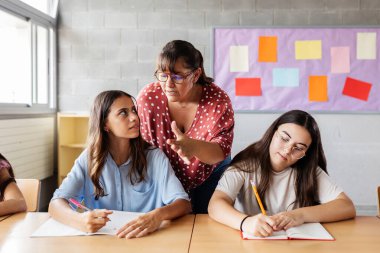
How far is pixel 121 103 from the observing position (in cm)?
174

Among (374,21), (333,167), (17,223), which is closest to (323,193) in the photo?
(17,223)

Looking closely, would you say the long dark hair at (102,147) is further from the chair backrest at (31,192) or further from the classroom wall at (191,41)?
the classroom wall at (191,41)

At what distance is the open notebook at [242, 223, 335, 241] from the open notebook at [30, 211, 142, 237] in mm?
402

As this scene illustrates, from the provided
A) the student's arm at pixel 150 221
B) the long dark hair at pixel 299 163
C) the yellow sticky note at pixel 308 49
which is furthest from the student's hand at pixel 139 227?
the yellow sticky note at pixel 308 49

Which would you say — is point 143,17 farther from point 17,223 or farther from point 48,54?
point 17,223

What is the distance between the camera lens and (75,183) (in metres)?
1.62

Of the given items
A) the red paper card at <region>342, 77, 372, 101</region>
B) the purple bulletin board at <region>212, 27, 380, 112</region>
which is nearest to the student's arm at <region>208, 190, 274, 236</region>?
the purple bulletin board at <region>212, 27, 380, 112</region>

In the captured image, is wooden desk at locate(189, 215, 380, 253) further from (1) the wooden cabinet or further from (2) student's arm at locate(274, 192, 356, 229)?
(1) the wooden cabinet

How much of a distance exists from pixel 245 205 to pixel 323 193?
30 centimetres

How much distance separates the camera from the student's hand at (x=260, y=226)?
1.30 metres

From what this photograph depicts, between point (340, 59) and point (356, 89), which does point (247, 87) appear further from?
point (356, 89)

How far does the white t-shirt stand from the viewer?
1676mm

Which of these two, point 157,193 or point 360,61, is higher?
point 360,61

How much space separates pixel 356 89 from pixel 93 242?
3.10m
